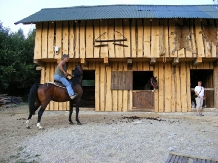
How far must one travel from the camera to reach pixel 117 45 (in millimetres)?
12008

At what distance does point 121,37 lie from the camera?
12.1 meters

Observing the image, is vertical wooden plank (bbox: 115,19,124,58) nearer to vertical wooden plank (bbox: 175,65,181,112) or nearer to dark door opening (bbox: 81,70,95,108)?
→ vertical wooden plank (bbox: 175,65,181,112)

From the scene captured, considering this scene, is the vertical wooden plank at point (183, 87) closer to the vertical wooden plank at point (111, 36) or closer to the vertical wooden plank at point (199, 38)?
the vertical wooden plank at point (199, 38)

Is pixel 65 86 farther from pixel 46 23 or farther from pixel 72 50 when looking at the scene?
pixel 46 23

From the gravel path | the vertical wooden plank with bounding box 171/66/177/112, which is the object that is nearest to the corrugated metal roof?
the vertical wooden plank with bounding box 171/66/177/112

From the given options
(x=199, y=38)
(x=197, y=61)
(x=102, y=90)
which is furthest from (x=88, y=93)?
(x=199, y=38)

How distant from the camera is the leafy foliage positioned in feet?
57.2

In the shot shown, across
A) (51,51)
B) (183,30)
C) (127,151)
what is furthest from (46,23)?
(127,151)

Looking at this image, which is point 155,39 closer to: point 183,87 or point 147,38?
point 147,38

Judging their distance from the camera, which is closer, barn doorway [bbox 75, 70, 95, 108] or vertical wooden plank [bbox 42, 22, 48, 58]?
vertical wooden plank [bbox 42, 22, 48, 58]

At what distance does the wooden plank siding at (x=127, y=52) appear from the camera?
39.1 ft

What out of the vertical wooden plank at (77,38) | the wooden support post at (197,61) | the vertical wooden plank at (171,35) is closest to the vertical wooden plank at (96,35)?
the vertical wooden plank at (77,38)

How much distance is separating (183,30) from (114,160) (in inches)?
370

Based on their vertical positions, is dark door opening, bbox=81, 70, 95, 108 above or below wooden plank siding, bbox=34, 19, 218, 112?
below
